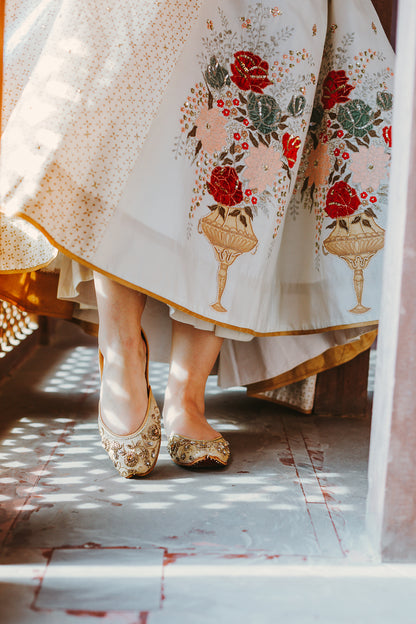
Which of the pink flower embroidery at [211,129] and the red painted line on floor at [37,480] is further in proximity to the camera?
the pink flower embroidery at [211,129]

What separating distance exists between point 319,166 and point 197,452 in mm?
584

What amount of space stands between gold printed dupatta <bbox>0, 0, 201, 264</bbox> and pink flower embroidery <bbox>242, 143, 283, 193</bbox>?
0.20 meters

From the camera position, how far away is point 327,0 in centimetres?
116

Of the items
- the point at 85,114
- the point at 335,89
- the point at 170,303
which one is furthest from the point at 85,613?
the point at 335,89

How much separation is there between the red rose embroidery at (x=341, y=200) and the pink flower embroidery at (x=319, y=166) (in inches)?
1.1

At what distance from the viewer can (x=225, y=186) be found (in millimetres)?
1036

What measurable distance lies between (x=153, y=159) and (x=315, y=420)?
2.24 ft

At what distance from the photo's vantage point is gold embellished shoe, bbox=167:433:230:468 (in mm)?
1011

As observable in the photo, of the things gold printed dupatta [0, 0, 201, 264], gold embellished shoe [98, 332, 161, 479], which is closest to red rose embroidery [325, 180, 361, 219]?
gold printed dupatta [0, 0, 201, 264]

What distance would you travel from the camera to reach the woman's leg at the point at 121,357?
38.7 inches

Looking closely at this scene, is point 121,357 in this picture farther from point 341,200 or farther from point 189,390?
point 341,200

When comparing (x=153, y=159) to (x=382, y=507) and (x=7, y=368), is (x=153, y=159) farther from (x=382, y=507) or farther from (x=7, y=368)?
(x=7, y=368)

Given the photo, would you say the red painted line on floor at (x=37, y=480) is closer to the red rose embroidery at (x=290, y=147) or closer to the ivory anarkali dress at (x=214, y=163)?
the ivory anarkali dress at (x=214, y=163)

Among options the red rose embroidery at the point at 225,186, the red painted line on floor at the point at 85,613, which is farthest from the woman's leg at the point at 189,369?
the red painted line on floor at the point at 85,613
